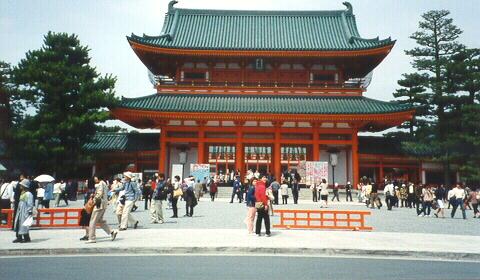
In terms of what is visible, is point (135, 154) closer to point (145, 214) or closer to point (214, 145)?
point (214, 145)

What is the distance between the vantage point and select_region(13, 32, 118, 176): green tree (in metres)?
27.4

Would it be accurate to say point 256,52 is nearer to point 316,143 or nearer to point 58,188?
point 316,143

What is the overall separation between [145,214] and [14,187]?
19.1 feet

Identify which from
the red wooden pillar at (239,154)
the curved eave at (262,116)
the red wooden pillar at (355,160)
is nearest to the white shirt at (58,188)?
the curved eave at (262,116)

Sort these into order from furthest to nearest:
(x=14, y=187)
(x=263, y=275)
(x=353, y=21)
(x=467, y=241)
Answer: (x=353, y=21) < (x=14, y=187) < (x=467, y=241) < (x=263, y=275)

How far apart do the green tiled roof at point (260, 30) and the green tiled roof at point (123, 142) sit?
8.23m

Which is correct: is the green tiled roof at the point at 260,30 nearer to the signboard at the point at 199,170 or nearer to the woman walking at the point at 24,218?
the signboard at the point at 199,170

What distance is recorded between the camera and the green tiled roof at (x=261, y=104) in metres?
30.5

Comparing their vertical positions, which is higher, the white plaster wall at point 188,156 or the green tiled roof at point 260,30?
the green tiled roof at point 260,30

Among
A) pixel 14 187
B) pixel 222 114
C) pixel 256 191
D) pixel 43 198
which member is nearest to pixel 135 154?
pixel 222 114

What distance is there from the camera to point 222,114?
30375 millimetres

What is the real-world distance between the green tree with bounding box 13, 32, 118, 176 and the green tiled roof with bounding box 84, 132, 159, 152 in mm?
3817

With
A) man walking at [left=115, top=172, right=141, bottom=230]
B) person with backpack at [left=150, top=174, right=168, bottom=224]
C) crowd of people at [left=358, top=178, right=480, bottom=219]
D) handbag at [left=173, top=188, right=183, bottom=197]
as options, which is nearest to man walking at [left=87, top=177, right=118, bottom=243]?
man walking at [left=115, top=172, right=141, bottom=230]

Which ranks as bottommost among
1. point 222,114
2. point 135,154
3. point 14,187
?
point 14,187
